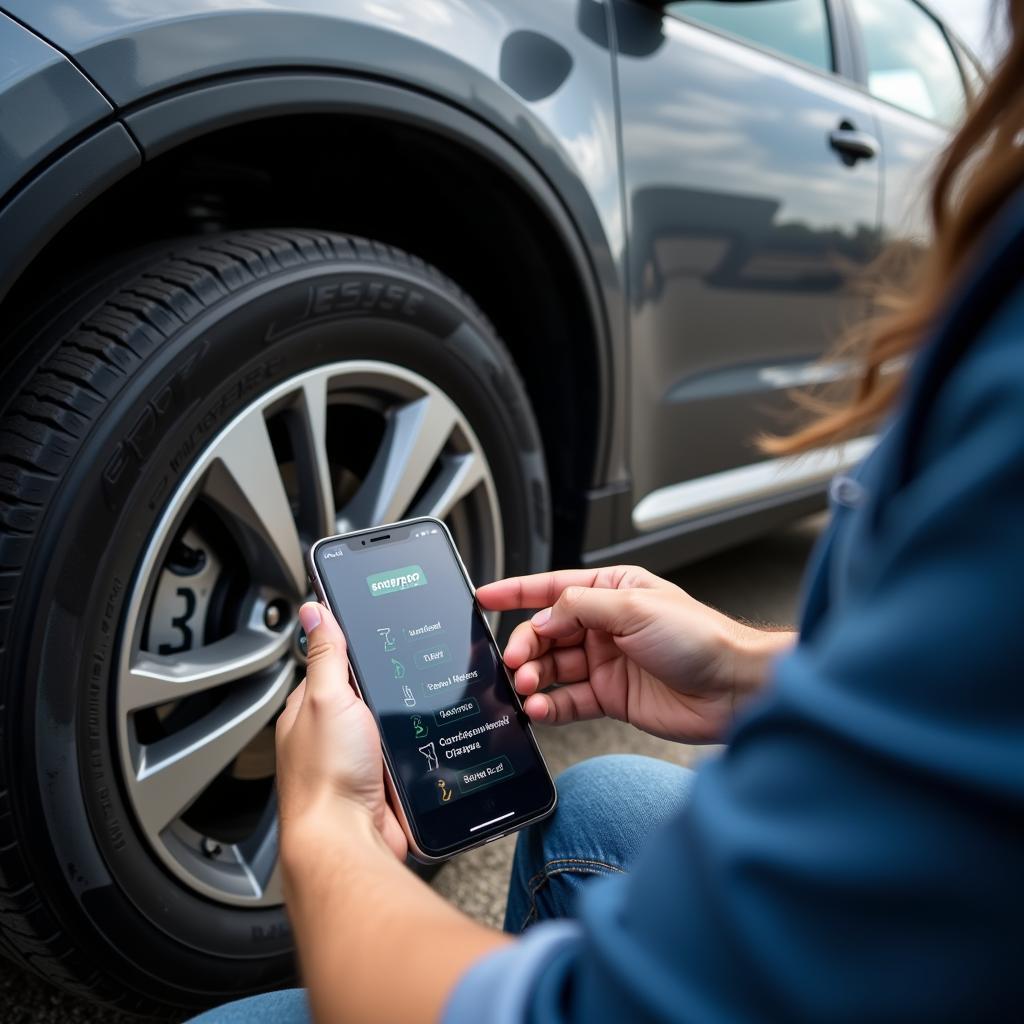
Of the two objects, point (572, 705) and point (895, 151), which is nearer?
point (572, 705)

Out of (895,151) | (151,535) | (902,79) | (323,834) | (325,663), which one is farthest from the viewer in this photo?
(902,79)

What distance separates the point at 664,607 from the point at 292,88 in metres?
0.66

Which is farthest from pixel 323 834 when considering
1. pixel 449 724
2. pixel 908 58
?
pixel 908 58

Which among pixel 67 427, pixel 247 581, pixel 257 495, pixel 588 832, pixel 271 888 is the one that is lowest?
pixel 271 888

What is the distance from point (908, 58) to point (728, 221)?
1376 mm

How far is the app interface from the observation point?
85 centimetres

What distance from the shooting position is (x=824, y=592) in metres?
0.48

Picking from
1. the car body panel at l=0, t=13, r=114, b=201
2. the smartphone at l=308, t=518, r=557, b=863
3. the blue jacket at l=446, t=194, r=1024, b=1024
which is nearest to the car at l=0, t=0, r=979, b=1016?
the car body panel at l=0, t=13, r=114, b=201

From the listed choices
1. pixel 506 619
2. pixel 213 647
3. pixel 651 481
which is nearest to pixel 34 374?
pixel 213 647

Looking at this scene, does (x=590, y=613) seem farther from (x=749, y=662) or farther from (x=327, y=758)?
(x=327, y=758)

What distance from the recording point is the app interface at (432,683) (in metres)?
0.85

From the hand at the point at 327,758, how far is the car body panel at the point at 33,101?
50 cm

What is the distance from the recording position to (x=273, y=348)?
102cm

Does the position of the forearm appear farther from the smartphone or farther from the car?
the car
